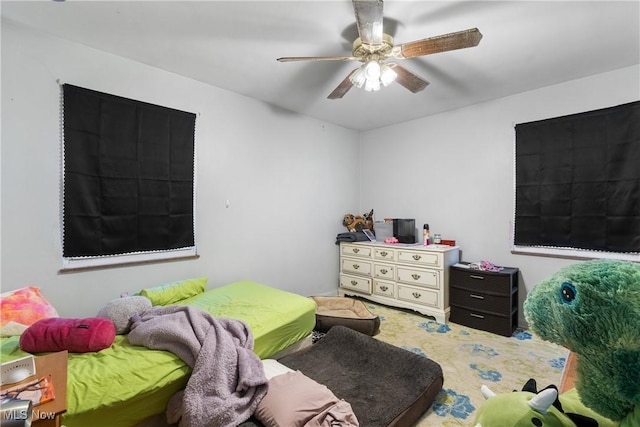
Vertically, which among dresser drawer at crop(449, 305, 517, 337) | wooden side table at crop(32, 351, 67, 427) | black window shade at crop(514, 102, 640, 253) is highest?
black window shade at crop(514, 102, 640, 253)

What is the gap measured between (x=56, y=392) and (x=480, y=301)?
3.36 metres

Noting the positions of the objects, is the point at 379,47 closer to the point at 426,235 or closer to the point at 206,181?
the point at 206,181

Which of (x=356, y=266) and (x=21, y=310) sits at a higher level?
(x=21, y=310)

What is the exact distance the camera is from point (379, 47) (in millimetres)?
1852

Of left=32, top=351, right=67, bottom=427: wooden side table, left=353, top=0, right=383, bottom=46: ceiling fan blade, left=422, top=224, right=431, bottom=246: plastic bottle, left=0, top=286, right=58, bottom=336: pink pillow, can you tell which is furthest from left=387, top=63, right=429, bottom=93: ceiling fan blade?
left=0, top=286, right=58, bottom=336: pink pillow

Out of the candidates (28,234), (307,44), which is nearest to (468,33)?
(307,44)

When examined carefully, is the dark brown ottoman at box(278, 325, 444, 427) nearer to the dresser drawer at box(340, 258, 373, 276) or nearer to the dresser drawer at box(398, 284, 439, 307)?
the dresser drawer at box(398, 284, 439, 307)

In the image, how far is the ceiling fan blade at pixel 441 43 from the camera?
158 cm

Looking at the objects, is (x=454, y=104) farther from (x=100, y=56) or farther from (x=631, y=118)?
(x=100, y=56)

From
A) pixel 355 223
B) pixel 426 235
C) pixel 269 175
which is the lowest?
pixel 426 235

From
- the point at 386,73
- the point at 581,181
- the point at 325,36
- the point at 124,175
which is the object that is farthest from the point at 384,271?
the point at 124,175

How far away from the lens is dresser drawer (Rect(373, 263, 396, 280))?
3.56m

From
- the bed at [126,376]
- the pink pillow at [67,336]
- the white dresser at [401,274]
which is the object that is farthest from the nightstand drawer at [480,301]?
the pink pillow at [67,336]

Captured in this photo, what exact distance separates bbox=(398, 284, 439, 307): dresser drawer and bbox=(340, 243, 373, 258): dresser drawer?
61 centimetres
